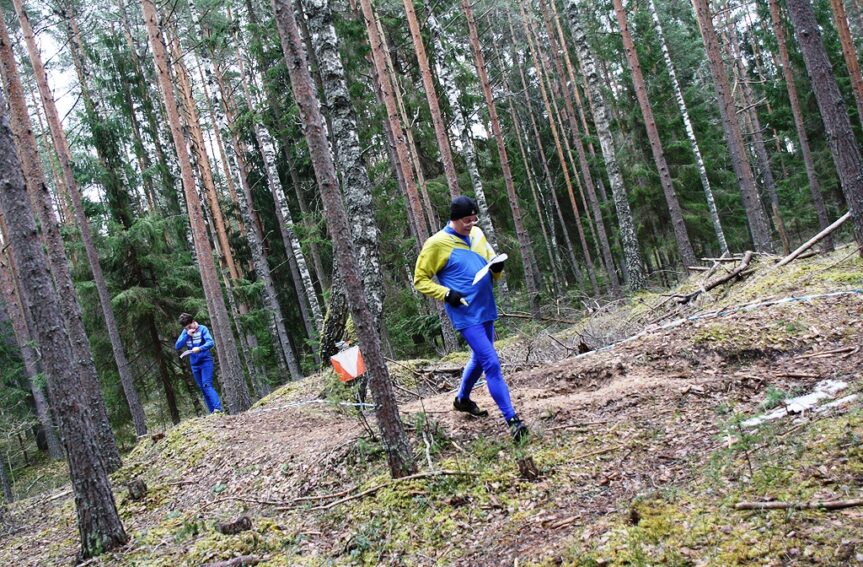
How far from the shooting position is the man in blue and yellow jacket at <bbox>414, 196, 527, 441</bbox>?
4.55 meters

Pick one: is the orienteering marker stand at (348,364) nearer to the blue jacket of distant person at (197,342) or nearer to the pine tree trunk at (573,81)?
the blue jacket of distant person at (197,342)

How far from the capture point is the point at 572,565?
264cm

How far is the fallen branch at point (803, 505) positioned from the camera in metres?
2.38

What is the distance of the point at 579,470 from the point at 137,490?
5099 millimetres

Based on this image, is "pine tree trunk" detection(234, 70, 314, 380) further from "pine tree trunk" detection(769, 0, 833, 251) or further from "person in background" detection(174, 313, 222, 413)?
"pine tree trunk" detection(769, 0, 833, 251)

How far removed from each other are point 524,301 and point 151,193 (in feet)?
46.1

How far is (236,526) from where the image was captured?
13.8 ft

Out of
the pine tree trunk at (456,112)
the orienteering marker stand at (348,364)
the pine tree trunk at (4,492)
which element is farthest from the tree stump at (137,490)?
the pine tree trunk at (456,112)

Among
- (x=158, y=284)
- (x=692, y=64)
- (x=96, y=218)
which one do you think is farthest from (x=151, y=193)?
(x=692, y=64)

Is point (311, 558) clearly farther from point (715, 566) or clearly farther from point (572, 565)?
point (715, 566)

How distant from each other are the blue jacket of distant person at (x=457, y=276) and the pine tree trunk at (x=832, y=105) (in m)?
5.83

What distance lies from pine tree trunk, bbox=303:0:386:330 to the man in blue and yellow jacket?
7.18ft

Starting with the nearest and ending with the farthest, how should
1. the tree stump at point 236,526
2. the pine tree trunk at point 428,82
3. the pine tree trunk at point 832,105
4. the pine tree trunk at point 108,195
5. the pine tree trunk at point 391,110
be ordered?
1. the tree stump at point 236,526
2. the pine tree trunk at point 832,105
3. the pine tree trunk at point 108,195
4. the pine tree trunk at point 391,110
5. the pine tree trunk at point 428,82

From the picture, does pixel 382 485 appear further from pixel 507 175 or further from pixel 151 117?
pixel 151 117
